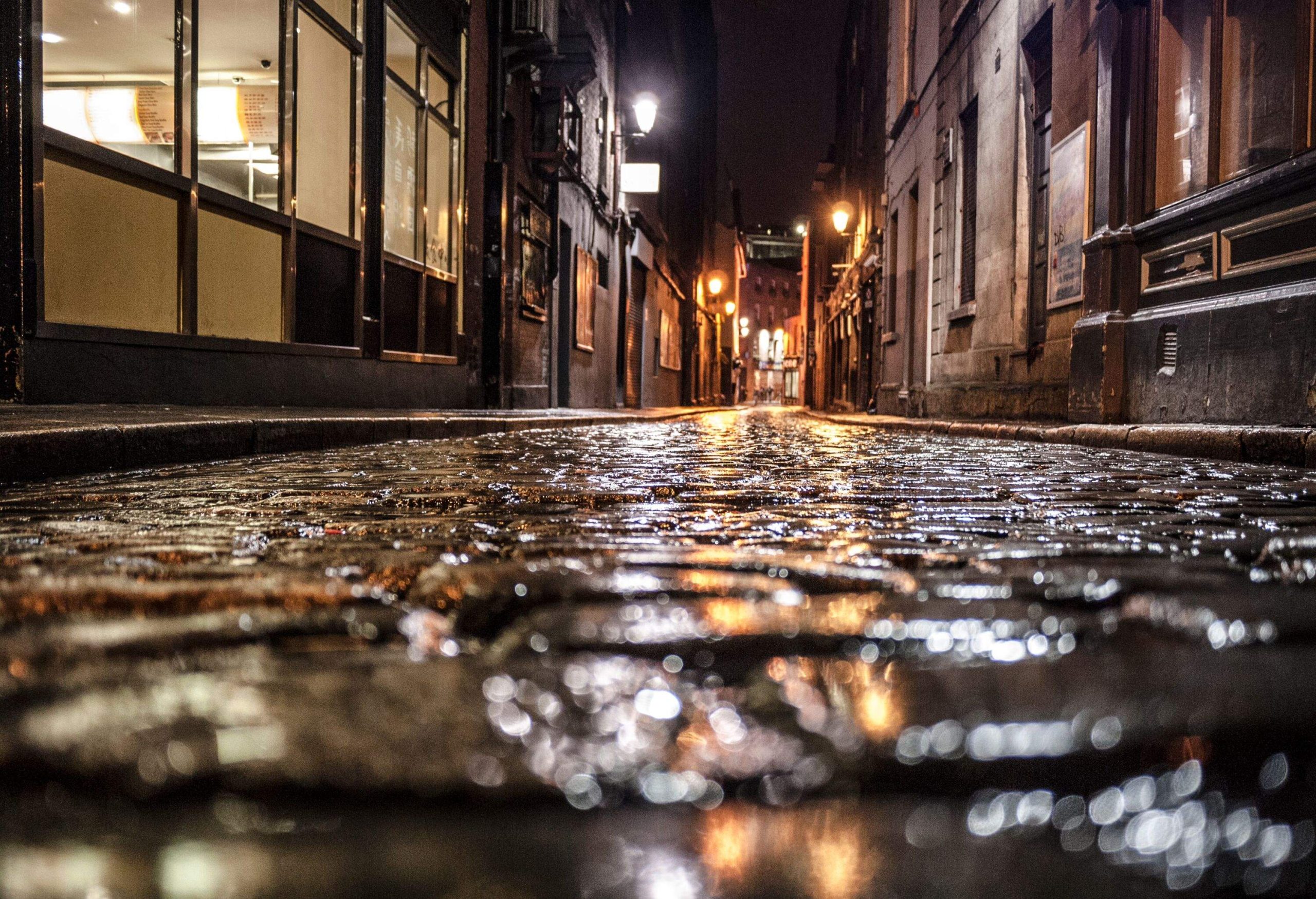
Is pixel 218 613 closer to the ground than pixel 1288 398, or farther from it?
closer to the ground

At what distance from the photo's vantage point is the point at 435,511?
2.65 m

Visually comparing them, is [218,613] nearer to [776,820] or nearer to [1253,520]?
[776,820]

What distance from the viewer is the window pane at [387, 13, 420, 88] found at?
10312 mm

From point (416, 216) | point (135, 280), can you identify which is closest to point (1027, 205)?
point (416, 216)

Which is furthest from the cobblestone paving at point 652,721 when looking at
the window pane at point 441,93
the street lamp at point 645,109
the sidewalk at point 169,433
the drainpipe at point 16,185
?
the street lamp at point 645,109

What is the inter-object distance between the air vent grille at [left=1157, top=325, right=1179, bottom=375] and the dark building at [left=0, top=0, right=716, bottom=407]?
24.2 feet

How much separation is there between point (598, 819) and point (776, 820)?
0.40ft

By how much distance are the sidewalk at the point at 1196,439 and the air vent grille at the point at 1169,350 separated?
808 mm

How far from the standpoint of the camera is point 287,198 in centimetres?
828

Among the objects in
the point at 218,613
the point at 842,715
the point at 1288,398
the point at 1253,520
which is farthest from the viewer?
the point at 1288,398

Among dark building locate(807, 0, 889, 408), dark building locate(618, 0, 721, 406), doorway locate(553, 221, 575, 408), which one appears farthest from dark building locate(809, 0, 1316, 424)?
dark building locate(618, 0, 721, 406)

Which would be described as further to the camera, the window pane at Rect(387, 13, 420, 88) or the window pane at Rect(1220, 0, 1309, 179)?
the window pane at Rect(387, 13, 420, 88)

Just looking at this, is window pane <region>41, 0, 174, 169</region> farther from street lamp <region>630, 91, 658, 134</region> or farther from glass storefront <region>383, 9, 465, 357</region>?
street lamp <region>630, 91, 658, 134</region>

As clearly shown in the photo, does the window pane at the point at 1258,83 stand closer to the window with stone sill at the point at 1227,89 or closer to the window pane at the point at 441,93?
→ the window with stone sill at the point at 1227,89
